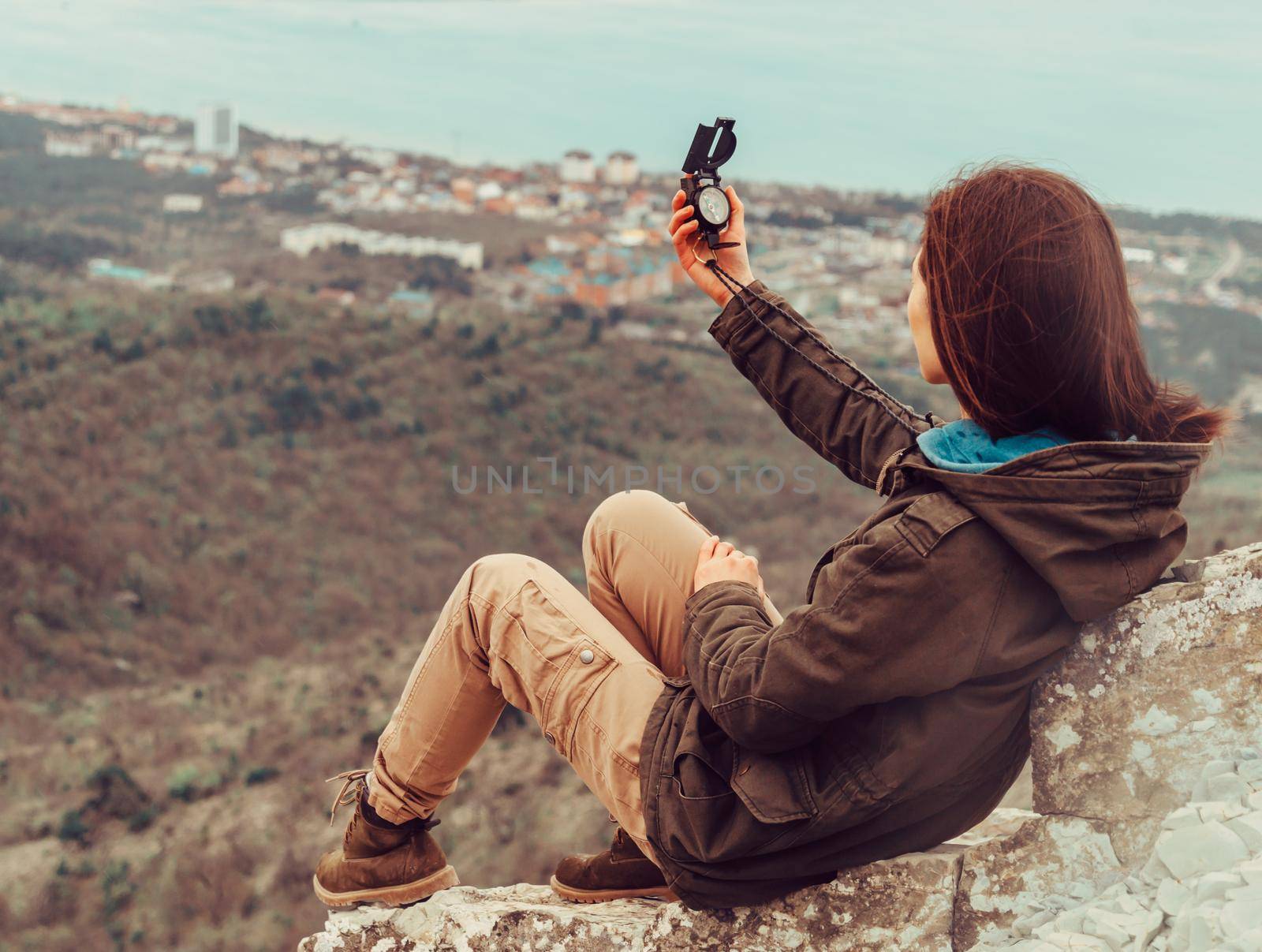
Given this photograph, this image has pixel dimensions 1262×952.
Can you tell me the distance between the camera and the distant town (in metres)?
19.1

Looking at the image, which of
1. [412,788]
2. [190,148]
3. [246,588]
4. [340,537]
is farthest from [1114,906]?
[190,148]

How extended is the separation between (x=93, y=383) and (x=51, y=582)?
5251 millimetres

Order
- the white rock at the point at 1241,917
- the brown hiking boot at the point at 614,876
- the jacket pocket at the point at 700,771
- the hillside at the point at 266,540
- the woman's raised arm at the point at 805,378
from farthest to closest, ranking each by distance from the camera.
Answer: the hillside at the point at 266,540 < the brown hiking boot at the point at 614,876 < the woman's raised arm at the point at 805,378 < the jacket pocket at the point at 700,771 < the white rock at the point at 1241,917

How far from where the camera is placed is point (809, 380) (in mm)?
1539

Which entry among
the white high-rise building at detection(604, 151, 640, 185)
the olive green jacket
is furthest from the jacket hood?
the white high-rise building at detection(604, 151, 640, 185)

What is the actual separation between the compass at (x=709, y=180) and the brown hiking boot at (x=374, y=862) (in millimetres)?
975

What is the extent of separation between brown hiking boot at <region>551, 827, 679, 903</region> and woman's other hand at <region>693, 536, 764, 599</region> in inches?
22.5

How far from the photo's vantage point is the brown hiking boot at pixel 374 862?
1574 mm

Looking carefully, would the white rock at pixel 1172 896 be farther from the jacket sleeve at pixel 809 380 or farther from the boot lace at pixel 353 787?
the boot lace at pixel 353 787

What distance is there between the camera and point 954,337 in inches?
42.1

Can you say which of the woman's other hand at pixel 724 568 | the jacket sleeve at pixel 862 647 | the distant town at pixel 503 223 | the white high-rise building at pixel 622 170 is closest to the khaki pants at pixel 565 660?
the woman's other hand at pixel 724 568

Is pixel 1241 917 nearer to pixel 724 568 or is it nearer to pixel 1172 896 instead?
pixel 1172 896

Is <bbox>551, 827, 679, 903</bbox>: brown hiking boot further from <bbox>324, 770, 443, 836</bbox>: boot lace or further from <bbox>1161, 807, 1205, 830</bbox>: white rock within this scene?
<bbox>1161, 807, 1205, 830</bbox>: white rock

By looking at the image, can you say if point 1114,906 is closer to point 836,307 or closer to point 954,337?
point 954,337
